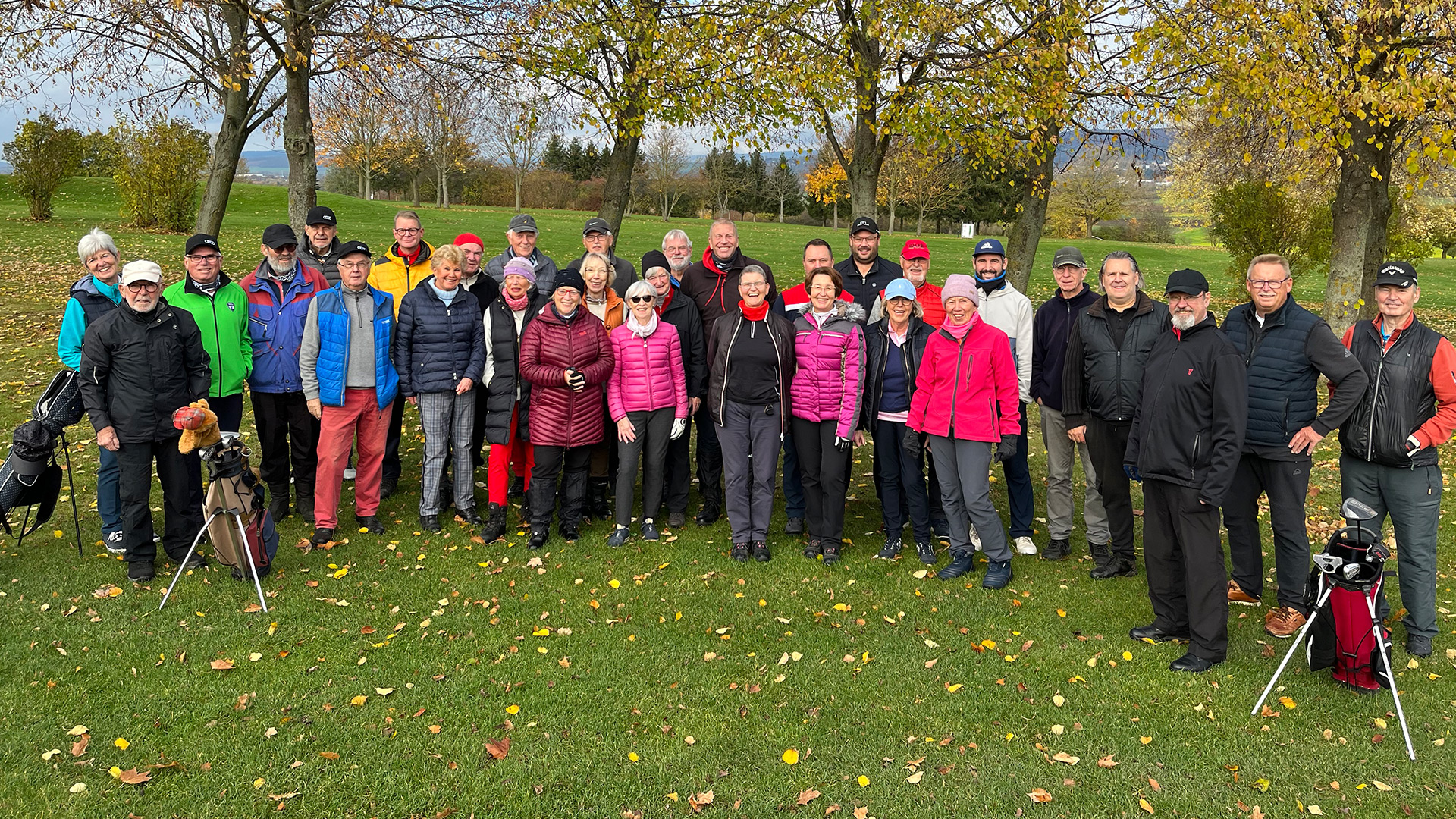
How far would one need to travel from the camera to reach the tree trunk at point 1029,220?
13.2 metres

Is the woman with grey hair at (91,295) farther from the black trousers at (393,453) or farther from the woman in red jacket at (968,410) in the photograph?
the woman in red jacket at (968,410)

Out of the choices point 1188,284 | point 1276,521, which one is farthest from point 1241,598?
point 1188,284

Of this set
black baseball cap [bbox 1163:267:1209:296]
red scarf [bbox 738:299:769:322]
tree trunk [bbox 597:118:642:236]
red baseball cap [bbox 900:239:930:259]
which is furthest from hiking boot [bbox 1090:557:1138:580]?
tree trunk [bbox 597:118:642:236]

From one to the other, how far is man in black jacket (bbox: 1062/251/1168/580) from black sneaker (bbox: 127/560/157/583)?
6.55 metres

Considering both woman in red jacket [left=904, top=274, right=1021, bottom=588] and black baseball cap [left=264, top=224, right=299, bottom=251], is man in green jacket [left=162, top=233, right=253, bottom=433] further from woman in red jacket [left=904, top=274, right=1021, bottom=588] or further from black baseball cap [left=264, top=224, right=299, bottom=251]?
woman in red jacket [left=904, top=274, right=1021, bottom=588]

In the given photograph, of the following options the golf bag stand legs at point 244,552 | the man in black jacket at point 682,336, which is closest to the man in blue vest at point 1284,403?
the man in black jacket at point 682,336

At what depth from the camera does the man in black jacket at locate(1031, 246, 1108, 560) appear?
6.58 m

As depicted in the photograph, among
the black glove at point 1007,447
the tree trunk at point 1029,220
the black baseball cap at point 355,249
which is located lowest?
the black glove at point 1007,447

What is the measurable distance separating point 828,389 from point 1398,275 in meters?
3.52

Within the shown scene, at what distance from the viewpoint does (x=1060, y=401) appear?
6695 mm

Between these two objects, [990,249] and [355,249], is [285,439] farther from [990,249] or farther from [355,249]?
[990,249]

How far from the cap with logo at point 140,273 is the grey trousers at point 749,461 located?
154 inches

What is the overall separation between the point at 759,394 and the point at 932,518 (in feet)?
6.15

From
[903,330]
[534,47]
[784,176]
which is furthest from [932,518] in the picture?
[784,176]
